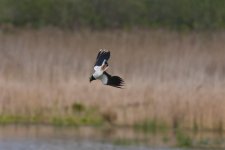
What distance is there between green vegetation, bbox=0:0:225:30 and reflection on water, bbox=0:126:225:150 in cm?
614

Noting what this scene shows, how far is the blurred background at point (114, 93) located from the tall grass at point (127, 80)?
0.02 m

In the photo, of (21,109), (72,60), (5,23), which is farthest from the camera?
(5,23)

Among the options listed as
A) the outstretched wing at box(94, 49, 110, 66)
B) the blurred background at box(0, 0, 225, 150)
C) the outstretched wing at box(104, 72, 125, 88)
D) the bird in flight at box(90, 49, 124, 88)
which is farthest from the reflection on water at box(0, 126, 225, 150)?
the outstretched wing at box(104, 72, 125, 88)

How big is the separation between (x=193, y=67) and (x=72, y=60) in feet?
7.44

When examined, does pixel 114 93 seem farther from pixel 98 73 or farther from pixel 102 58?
pixel 98 73

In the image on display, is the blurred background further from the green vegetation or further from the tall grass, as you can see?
the green vegetation

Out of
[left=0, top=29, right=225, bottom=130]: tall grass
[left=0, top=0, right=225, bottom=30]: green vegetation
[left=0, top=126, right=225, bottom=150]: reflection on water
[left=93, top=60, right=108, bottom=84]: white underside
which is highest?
[left=0, top=0, right=225, bottom=30]: green vegetation

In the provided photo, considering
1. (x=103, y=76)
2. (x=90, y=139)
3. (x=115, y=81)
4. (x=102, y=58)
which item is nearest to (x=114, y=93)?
(x=90, y=139)

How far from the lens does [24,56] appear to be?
1930 cm

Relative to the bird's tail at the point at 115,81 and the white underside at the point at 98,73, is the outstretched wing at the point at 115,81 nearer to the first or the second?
the bird's tail at the point at 115,81

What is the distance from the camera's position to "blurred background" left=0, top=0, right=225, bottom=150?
1648 cm

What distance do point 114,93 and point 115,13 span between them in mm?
8014

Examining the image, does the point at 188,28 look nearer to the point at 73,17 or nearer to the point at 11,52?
the point at 73,17

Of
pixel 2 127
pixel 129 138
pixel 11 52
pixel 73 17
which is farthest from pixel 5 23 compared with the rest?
pixel 129 138
